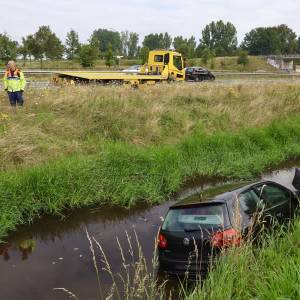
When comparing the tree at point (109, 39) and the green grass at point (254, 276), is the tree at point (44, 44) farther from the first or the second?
the tree at point (109, 39)

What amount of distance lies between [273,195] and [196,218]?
6.67ft

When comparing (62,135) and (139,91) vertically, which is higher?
(139,91)

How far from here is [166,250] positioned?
7.17 m

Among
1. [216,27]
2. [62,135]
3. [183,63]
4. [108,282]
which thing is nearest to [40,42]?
Result: [183,63]

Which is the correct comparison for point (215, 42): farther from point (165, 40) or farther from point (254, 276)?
point (254, 276)

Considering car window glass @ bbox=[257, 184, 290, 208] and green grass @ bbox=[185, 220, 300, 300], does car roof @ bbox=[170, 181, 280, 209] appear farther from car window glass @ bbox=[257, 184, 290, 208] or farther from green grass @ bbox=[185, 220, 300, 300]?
green grass @ bbox=[185, 220, 300, 300]

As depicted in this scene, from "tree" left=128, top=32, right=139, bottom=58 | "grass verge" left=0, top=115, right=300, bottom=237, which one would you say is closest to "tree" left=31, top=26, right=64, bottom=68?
"grass verge" left=0, top=115, right=300, bottom=237

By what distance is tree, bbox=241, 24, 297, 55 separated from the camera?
134 m

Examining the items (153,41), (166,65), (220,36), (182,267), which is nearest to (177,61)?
(166,65)

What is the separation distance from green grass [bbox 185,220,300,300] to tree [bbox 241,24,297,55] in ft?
444

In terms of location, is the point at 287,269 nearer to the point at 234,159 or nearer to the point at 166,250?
the point at 166,250

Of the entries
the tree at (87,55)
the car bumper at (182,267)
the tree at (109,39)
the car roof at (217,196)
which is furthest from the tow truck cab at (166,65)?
the tree at (109,39)

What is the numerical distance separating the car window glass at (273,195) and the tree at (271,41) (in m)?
132

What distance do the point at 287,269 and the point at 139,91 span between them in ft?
52.3
